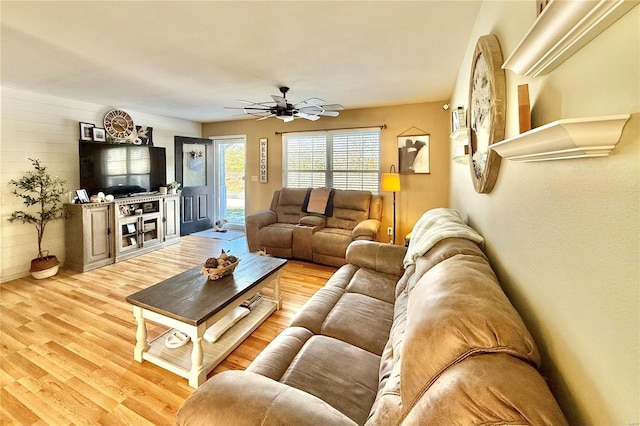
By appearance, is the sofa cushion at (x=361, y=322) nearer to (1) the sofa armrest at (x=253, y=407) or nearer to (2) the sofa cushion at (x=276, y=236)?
(1) the sofa armrest at (x=253, y=407)

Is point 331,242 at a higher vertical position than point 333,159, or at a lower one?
lower

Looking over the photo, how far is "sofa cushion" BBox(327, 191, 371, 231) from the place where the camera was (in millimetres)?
4375

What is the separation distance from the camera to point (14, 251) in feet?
11.5

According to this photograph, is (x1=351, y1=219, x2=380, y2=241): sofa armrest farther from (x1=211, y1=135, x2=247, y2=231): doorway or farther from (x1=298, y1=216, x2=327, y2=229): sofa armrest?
(x1=211, y1=135, x2=247, y2=231): doorway

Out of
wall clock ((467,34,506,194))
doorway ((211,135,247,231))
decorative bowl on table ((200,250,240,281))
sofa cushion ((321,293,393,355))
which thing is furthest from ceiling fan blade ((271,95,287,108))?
doorway ((211,135,247,231))

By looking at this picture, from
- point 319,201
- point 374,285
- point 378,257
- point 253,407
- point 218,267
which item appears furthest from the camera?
point 319,201

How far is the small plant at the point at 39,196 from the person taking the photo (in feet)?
11.3

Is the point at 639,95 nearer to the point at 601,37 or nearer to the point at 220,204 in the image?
the point at 601,37

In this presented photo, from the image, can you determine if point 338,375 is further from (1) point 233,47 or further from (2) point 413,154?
(2) point 413,154

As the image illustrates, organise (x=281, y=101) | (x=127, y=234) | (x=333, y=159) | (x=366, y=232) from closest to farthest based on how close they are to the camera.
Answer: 1. (x=281, y=101)
2. (x=366, y=232)
3. (x=127, y=234)
4. (x=333, y=159)

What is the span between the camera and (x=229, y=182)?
21.0ft

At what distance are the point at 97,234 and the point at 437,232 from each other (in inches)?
176

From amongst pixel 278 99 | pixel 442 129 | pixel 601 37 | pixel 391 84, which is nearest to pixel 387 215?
pixel 442 129

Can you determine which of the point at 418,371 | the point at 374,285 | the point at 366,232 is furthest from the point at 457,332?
the point at 366,232
